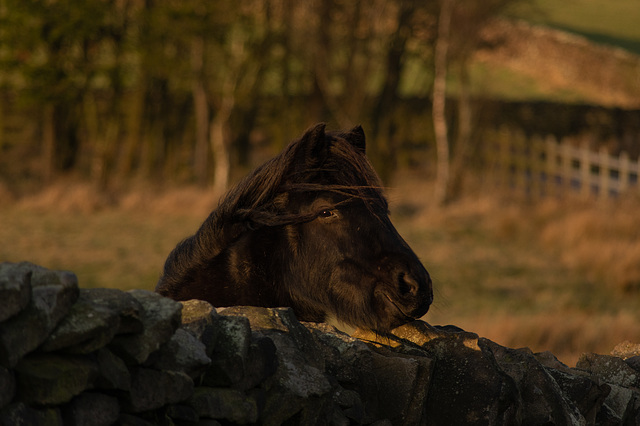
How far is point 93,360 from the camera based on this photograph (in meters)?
2.55

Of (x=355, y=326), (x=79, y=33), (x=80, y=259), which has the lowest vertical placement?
(x=80, y=259)

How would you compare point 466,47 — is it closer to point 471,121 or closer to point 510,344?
point 471,121

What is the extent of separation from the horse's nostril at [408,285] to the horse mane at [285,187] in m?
0.44

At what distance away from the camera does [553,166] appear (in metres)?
30.0

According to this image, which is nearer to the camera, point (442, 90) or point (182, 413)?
point (182, 413)

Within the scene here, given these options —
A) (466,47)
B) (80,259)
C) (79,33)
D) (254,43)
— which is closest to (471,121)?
(466,47)

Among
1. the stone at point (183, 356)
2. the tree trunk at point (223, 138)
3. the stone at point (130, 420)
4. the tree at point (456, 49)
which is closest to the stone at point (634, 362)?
the stone at point (183, 356)

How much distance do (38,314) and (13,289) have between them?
0.14 meters

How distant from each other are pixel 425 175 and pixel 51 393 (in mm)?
33324

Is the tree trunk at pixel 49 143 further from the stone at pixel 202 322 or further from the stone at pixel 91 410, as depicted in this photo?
the stone at pixel 91 410

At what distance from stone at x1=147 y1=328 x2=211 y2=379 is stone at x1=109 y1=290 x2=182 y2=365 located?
0.24ft

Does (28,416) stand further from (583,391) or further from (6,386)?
(583,391)

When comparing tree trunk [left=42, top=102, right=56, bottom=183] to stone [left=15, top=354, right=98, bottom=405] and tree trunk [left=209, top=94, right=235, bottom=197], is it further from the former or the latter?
stone [left=15, top=354, right=98, bottom=405]

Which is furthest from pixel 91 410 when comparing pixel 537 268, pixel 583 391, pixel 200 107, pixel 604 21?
pixel 604 21
